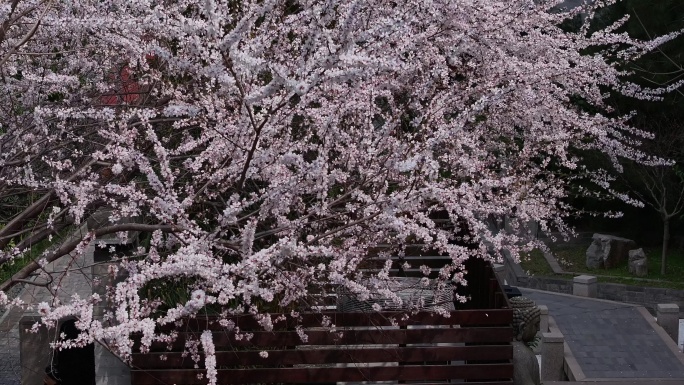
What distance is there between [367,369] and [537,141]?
164 inches

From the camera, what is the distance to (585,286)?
21047 millimetres

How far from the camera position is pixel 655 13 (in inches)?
917

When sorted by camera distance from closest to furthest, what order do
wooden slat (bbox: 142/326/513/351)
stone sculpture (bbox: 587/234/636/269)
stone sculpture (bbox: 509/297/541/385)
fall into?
wooden slat (bbox: 142/326/513/351) < stone sculpture (bbox: 509/297/541/385) < stone sculpture (bbox: 587/234/636/269)

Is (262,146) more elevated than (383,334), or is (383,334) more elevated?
(262,146)

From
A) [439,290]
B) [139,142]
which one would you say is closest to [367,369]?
[439,290]

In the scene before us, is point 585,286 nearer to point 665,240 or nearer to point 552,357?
point 665,240

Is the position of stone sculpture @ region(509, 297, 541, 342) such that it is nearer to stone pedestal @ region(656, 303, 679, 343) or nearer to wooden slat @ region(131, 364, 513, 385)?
wooden slat @ region(131, 364, 513, 385)

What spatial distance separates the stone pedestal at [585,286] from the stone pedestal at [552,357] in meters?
6.75

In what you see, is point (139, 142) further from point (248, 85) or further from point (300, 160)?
point (300, 160)

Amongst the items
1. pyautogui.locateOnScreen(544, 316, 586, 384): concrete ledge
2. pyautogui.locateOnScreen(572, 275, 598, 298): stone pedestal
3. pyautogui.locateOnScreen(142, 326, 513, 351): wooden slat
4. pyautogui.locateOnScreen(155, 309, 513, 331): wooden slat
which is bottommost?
pyautogui.locateOnScreen(544, 316, 586, 384): concrete ledge

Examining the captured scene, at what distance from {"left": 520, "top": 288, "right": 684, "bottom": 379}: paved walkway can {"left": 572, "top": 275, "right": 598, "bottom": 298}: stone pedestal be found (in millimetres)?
262

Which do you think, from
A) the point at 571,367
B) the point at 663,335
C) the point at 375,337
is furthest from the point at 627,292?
the point at 375,337

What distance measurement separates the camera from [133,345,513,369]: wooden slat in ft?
23.1

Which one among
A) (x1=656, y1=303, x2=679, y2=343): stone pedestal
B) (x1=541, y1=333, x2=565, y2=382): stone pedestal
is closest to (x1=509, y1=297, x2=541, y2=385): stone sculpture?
(x1=541, y1=333, x2=565, y2=382): stone pedestal
